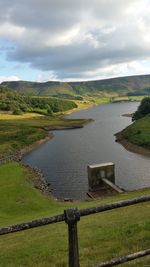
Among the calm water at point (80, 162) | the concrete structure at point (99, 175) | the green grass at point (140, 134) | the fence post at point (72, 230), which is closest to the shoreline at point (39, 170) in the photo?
the calm water at point (80, 162)

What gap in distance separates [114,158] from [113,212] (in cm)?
5535

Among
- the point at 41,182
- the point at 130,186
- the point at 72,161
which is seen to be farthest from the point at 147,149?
the point at 41,182

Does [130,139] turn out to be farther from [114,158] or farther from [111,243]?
[111,243]

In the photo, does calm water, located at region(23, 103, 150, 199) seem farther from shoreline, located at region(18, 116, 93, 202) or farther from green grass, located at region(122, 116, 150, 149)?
green grass, located at region(122, 116, 150, 149)

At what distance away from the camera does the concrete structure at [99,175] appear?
5470cm

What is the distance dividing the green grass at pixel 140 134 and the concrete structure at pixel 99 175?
1323 inches

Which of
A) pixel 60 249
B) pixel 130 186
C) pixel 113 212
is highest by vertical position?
pixel 60 249

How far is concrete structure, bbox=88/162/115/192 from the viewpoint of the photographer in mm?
54700

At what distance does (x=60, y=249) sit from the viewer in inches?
481

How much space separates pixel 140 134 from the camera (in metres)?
99.1

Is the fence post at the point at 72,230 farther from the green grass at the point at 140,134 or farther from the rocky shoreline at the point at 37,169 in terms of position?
the green grass at the point at 140,134

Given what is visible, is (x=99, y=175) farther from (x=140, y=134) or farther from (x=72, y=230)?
(x=72, y=230)

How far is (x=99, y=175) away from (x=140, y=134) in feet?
154

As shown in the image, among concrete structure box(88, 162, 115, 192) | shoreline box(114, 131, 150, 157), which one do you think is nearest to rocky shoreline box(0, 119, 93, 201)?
concrete structure box(88, 162, 115, 192)
